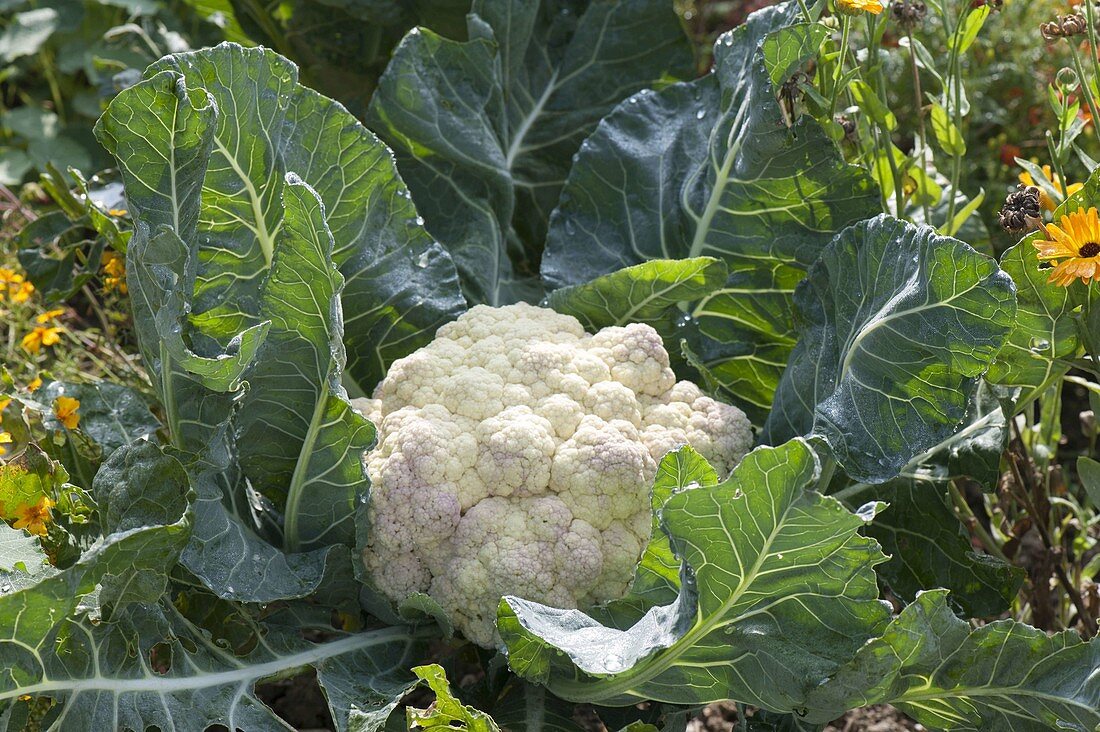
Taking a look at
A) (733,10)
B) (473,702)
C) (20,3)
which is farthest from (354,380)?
(20,3)

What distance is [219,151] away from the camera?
1.77m

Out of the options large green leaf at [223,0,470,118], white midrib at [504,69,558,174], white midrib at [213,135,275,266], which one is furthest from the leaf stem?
large green leaf at [223,0,470,118]

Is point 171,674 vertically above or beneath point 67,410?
beneath

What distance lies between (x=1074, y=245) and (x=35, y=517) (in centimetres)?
162

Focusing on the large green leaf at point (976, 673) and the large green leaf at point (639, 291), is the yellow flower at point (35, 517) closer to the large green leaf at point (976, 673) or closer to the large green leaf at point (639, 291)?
the large green leaf at point (639, 291)

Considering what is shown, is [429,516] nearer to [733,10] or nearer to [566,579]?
[566,579]

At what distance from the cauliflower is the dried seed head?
553mm

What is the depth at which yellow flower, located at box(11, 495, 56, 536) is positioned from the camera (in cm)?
167

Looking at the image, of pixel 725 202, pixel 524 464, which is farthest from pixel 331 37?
pixel 524 464

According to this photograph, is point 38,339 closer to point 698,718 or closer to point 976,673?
point 698,718

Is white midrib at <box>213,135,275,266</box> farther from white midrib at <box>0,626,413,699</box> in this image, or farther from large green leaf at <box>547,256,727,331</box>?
white midrib at <box>0,626,413,699</box>

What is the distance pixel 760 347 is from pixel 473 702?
0.89 metres

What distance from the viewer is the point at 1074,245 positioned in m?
1.50

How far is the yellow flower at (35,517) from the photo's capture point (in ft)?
5.46
